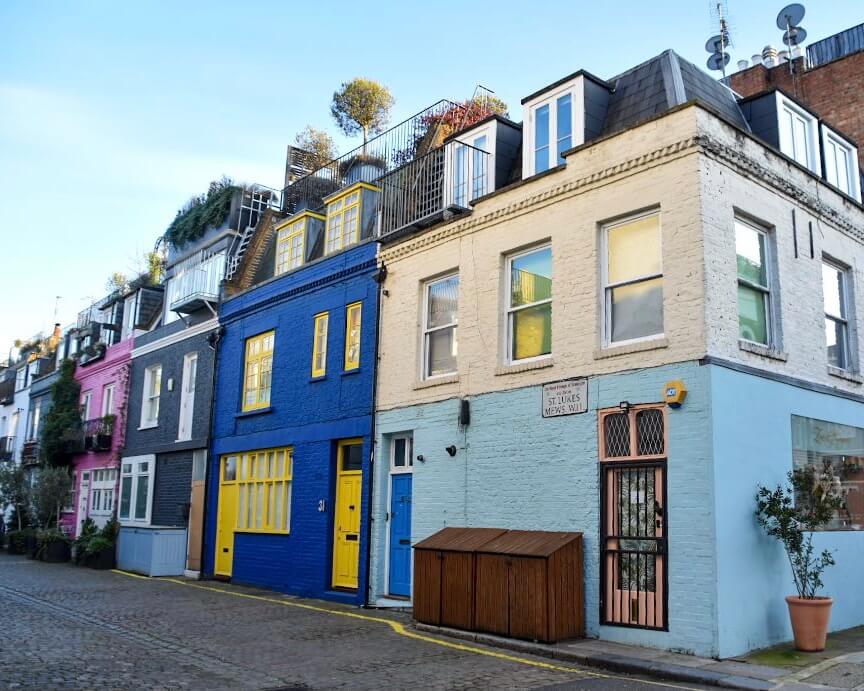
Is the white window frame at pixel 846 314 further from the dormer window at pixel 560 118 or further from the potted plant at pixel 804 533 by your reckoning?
the dormer window at pixel 560 118

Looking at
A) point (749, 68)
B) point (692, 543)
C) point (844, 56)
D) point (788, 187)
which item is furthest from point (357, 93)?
point (692, 543)

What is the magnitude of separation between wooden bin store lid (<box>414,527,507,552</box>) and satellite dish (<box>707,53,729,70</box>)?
15131 mm

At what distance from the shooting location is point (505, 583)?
11.0 m

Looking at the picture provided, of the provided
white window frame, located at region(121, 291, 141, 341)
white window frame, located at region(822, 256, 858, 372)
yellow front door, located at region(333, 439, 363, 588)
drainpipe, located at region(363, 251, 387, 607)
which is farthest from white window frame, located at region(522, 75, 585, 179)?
white window frame, located at region(121, 291, 141, 341)

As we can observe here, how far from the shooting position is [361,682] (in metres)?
8.68

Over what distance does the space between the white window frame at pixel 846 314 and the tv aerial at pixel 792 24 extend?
9342 mm

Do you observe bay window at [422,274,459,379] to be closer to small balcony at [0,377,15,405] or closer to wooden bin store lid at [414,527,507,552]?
wooden bin store lid at [414,527,507,552]

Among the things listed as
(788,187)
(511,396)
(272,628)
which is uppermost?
(788,187)

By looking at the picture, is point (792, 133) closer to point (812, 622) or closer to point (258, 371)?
point (812, 622)

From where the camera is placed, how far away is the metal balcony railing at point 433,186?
1464cm

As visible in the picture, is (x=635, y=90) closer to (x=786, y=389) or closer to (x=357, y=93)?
(x=786, y=389)

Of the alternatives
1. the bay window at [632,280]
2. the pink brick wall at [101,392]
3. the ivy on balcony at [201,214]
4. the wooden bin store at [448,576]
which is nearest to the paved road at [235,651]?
the wooden bin store at [448,576]

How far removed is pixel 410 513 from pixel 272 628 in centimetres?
339

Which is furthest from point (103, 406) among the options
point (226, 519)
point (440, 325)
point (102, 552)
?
point (440, 325)
